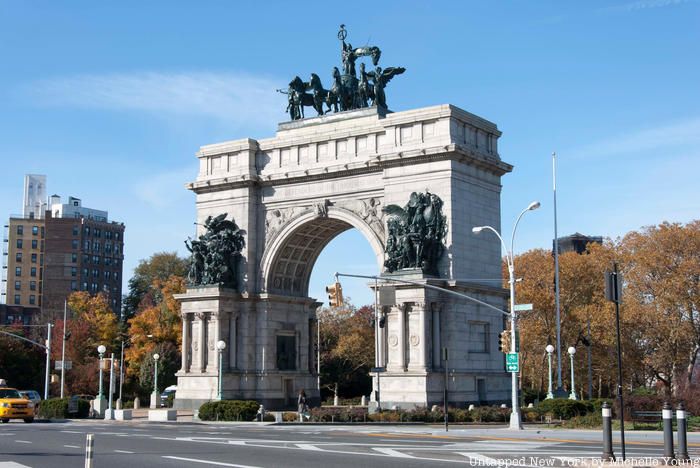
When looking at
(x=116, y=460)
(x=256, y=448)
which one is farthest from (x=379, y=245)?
(x=116, y=460)

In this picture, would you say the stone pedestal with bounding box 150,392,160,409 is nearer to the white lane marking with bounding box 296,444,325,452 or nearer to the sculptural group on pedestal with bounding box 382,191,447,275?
the sculptural group on pedestal with bounding box 382,191,447,275

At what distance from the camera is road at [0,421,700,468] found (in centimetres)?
2072

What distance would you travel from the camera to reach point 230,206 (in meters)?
59.2

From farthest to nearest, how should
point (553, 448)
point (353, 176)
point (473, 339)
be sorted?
point (353, 176), point (473, 339), point (553, 448)

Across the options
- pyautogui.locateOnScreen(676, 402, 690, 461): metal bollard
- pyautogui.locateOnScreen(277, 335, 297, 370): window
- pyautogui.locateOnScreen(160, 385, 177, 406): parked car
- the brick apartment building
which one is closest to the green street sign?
pyautogui.locateOnScreen(676, 402, 690, 461): metal bollard

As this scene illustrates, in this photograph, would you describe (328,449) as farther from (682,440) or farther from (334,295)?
(334,295)

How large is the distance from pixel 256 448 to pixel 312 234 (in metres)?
34.2

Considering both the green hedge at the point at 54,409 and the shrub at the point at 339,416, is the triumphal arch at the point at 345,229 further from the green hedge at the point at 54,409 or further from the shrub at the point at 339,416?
the green hedge at the point at 54,409

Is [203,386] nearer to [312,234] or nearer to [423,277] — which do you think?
[312,234]

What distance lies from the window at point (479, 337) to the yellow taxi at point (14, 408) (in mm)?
23745

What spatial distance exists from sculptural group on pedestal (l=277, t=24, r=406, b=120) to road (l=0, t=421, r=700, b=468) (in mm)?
27448

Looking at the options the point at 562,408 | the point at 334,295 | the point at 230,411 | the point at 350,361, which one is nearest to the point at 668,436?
the point at 334,295

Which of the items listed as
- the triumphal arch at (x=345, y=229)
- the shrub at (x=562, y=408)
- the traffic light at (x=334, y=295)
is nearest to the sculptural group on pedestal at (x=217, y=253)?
the triumphal arch at (x=345, y=229)

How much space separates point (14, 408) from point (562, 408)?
27.3 meters
